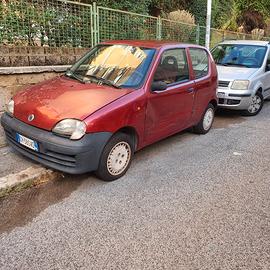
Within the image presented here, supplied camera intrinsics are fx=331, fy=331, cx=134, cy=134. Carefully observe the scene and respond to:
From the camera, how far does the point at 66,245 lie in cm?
293

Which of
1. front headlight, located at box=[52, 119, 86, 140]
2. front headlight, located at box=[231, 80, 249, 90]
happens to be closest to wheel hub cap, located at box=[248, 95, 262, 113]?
front headlight, located at box=[231, 80, 249, 90]

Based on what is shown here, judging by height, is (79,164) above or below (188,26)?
below

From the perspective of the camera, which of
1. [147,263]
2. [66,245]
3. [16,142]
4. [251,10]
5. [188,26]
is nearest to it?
[147,263]

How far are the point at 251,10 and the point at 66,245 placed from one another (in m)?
23.2

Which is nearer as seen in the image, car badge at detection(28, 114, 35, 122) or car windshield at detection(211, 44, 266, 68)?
car badge at detection(28, 114, 35, 122)

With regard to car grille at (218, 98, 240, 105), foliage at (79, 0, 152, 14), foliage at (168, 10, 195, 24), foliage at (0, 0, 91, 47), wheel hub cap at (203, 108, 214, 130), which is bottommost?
wheel hub cap at (203, 108, 214, 130)

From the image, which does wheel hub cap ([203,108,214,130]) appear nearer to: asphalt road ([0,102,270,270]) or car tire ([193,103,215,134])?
car tire ([193,103,215,134])

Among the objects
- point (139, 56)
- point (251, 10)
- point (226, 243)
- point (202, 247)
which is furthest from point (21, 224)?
point (251, 10)

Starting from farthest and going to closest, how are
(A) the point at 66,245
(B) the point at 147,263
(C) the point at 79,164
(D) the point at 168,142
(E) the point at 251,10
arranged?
(E) the point at 251,10, (D) the point at 168,142, (C) the point at 79,164, (A) the point at 66,245, (B) the point at 147,263

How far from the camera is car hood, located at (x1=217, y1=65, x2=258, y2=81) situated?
7504mm

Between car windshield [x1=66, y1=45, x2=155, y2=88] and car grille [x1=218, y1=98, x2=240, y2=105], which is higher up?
car windshield [x1=66, y1=45, x2=155, y2=88]

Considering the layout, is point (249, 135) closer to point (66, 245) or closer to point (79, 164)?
point (79, 164)

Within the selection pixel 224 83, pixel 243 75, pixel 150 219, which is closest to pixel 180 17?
pixel 243 75

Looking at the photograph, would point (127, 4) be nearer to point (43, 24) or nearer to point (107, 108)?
point (43, 24)
